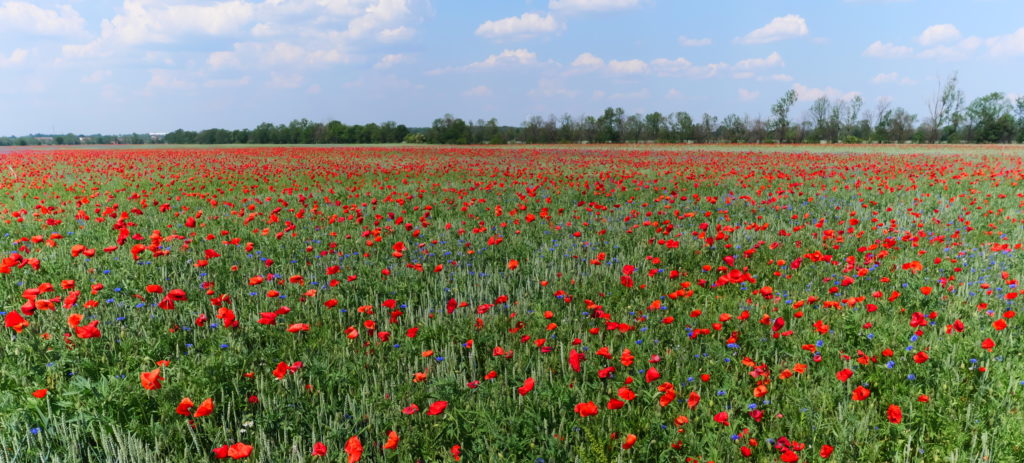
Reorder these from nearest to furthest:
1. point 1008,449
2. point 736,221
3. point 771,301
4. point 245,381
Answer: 1. point 1008,449
2. point 245,381
3. point 771,301
4. point 736,221

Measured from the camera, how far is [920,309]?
4.40 meters

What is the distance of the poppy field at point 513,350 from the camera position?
274cm

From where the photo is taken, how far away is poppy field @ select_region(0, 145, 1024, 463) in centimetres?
274

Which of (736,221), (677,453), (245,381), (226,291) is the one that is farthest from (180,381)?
(736,221)

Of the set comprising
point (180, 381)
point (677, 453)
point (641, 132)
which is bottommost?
point (677, 453)

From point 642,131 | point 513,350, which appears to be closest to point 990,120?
point 642,131

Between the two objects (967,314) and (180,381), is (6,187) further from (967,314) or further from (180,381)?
(967,314)

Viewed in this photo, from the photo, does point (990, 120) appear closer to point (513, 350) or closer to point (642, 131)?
point (642, 131)

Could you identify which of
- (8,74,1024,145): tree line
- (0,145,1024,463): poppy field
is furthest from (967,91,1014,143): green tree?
(0,145,1024,463): poppy field

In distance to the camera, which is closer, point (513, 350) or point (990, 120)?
point (513, 350)

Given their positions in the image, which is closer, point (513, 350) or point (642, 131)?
point (513, 350)

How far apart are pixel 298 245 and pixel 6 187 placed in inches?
453

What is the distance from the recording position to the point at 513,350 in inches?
150

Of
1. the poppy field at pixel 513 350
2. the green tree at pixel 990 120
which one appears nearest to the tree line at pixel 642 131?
the green tree at pixel 990 120
